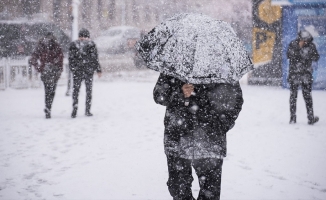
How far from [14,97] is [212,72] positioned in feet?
32.5

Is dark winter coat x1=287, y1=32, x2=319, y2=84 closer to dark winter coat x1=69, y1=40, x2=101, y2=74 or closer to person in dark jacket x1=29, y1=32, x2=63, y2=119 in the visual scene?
dark winter coat x1=69, y1=40, x2=101, y2=74

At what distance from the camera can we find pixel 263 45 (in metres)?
13.9

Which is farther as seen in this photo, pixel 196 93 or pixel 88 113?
pixel 88 113

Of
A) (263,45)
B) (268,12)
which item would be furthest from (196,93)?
(268,12)

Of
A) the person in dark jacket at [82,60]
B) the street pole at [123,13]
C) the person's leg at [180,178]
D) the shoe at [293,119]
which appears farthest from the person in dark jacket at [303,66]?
the street pole at [123,13]

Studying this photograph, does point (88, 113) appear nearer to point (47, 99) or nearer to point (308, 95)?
point (47, 99)

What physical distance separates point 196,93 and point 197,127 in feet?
0.89

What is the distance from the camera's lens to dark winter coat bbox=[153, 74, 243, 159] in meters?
2.86

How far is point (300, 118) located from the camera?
8523 millimetres

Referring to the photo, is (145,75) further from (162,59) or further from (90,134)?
(162,59)

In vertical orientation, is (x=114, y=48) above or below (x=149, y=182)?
above

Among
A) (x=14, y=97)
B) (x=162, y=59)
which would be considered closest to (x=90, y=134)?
(x=162, y=59)

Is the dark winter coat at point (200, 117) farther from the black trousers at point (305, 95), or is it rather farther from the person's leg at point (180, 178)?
the black trousers at point (305, 95)

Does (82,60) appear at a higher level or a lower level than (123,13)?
lower
